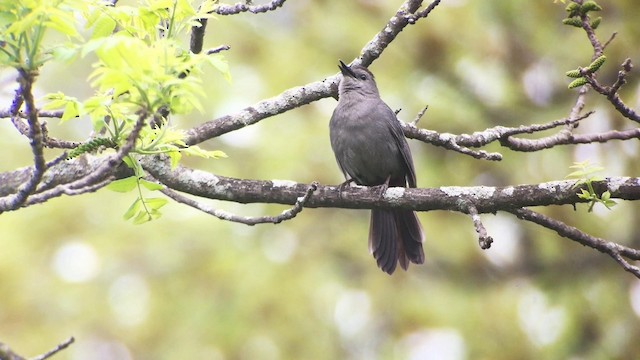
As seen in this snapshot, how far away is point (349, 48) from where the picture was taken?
6.22 m

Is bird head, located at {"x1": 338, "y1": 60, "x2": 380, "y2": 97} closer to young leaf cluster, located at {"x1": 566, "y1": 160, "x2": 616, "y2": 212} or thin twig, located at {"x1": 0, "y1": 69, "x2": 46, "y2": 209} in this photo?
young leaf cluster, located at {"x1": 566, "y1": 160, "x2": 616, "y2": 212}

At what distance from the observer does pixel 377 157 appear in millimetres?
5137

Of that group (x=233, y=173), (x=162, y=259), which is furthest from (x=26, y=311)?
(x=233, y=173)

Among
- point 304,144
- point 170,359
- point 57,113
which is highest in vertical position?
point 57,113

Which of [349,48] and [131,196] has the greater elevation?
[349,48]

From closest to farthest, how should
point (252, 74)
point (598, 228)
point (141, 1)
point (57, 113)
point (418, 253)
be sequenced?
1. point (141, 1)
2. point (57, 113)
3. point (418, 253)
4. point (598, 228)
5. point (252, 74)

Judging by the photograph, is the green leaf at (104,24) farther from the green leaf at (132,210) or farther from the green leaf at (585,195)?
the green leaf at (585,195)

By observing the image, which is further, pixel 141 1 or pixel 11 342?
pixel 11 342

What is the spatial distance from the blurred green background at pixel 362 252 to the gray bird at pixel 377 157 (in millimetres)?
715

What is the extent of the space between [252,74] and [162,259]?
1760 mm

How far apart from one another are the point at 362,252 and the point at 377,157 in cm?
127

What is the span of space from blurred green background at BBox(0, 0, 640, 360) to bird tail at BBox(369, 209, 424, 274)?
1065 millimetres

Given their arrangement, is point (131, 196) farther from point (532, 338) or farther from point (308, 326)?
point (532, 338)

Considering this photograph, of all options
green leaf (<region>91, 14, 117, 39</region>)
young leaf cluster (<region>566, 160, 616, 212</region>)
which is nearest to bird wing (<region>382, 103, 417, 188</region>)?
young leaf cluster (<region>566, 160, 616, 212</region>)
